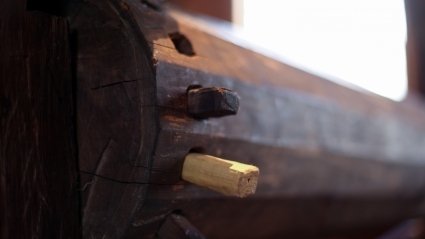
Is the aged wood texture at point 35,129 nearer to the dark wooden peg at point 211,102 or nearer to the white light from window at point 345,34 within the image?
the dark wooden peg at point 211,102

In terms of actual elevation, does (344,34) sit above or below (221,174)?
above

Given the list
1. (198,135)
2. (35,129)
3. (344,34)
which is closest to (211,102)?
(198,135)

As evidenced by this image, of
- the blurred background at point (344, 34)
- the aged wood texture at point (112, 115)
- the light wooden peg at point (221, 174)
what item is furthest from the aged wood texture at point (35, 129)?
the blurred background at point (344, 34)

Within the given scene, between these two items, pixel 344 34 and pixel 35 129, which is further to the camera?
pixel 344 34

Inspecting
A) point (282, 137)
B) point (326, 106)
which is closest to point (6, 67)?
point (282, 137)

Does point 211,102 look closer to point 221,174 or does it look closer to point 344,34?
point 221,174
